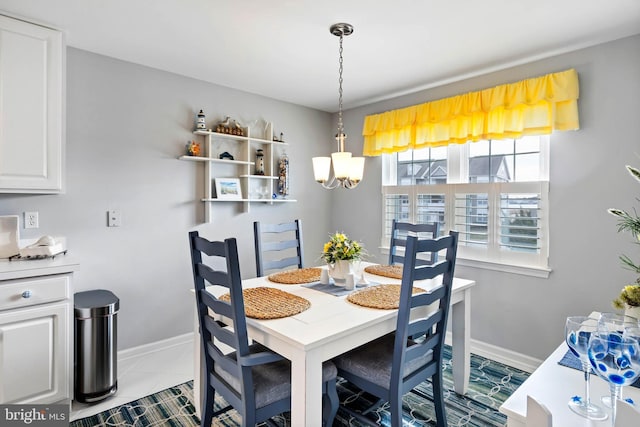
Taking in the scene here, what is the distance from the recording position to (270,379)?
5.32 ft

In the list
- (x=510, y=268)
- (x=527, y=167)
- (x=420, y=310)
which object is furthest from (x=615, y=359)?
(x=527, y=167)

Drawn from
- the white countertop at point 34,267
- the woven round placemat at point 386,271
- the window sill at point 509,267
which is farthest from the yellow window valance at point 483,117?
the white countertop at point 34,267

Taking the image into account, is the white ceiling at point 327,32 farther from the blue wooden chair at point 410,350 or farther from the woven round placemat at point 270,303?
the woven round placemat at point 270,303

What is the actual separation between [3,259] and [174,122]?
1.54 m

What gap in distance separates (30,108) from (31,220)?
750 millimetres

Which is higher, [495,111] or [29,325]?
[495,111]

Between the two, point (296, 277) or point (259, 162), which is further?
point (259, 162)

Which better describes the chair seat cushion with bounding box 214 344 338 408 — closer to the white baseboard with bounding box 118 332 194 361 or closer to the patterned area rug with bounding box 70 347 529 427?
the patterned area rug with bounding box 70 347 529 427

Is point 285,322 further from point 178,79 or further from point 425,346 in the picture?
point 178,79

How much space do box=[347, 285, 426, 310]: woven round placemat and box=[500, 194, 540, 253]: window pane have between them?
123 centimetres

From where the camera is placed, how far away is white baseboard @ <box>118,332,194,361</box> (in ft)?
9.34

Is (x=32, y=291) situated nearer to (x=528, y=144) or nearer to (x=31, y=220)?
(x=31, y=220)

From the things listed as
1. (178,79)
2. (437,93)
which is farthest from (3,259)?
(437,93)

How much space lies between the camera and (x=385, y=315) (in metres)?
1.72
